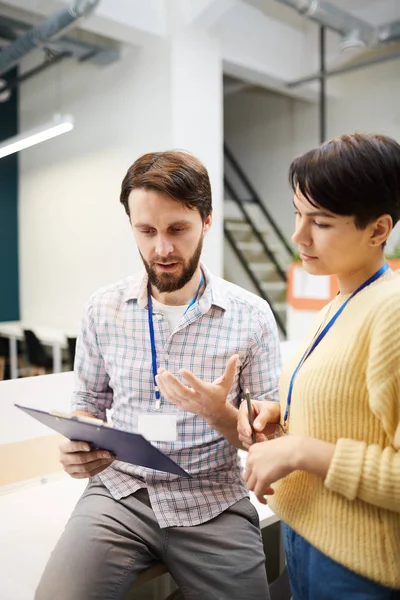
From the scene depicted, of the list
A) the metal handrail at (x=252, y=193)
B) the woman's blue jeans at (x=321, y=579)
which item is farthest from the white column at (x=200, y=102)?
the woman's blue jeans at (x=321, y=579)

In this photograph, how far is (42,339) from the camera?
5.92 metres

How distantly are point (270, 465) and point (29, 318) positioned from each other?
728cm

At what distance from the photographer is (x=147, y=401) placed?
152cm

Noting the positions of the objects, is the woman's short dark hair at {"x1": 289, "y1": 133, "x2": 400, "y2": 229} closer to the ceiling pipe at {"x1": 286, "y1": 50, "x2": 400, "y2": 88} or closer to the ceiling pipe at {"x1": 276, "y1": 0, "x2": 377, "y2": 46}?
the ceiling pipe at {"x1": 276, "y1": 0, "x2": 377, "y2": 46}

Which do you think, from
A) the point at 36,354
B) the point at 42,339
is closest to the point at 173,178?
the point at 36,354

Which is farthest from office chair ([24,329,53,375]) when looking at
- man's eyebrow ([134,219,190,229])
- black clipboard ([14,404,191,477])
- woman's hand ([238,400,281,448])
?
woman's hand ([238,400,281,448])

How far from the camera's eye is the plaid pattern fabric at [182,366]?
1471mm

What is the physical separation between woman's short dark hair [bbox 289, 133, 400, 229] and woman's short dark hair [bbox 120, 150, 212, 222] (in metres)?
0.54

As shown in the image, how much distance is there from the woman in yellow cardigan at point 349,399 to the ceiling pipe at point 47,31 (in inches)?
156

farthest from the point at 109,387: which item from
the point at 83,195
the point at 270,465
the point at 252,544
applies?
the point at 83,195

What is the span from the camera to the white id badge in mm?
1468

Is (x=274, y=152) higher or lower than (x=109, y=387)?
higher

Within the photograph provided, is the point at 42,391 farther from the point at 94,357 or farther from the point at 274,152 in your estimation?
the point at 274,152

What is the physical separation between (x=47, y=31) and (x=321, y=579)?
4962 mm
